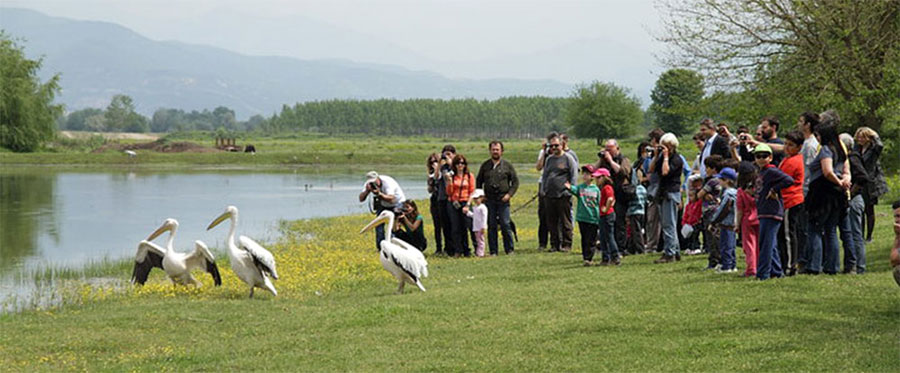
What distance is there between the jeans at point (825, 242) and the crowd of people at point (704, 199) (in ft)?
0.05

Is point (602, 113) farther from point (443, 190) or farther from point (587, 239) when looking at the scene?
point (587, 239)

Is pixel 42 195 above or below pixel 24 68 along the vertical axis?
below

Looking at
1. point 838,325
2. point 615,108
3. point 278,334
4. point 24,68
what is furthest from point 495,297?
point 615,108

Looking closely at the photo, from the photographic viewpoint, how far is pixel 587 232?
52.4 feet

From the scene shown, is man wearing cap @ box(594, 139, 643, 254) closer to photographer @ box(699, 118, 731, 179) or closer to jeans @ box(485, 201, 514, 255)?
photographer @ box(699, 118, 731, 179)

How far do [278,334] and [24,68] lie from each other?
262 feet

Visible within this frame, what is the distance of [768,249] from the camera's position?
12172 mm

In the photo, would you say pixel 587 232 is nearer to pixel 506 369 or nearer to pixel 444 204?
pixel 444 204

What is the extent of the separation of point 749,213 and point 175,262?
8.46 meters

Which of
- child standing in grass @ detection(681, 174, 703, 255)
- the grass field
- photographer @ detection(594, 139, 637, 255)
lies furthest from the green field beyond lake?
photographer @ detection(594, 139, 637, 255)

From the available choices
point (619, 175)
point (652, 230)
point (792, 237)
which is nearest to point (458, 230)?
point (619, 175)

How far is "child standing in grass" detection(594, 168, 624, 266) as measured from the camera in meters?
15.5

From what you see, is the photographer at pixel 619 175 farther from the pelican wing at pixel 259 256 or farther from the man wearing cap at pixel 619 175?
the pelican wing at pixel 259 256

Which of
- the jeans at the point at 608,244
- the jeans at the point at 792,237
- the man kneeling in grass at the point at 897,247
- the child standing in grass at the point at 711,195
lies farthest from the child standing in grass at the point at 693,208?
the man kneeling in grass at the point at 897,247
